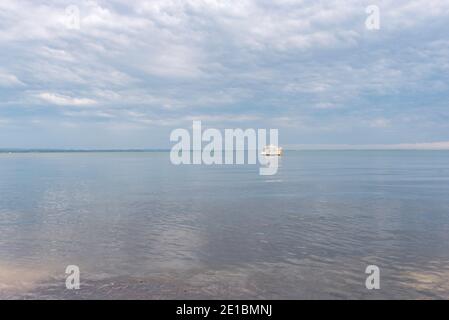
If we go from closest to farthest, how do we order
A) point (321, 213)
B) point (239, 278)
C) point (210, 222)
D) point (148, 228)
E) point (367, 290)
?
1. point (367, 290)
2. point (239, 278)
3. point (148, 228)
4. point (210, 222)
5. point (321, 213)

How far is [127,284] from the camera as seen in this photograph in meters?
21.5

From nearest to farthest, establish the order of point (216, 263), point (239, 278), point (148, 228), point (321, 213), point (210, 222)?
point (239, 278) < point (216, 263) < point (148, 228) < point (210, 222) < point (321, 213)

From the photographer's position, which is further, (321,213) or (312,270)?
(321,213)

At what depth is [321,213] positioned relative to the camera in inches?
1768

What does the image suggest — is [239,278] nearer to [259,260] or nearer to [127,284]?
[259,260]

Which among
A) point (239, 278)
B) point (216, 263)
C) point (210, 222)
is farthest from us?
point (210, 222)

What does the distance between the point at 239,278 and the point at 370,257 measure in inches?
404

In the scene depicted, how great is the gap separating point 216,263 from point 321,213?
893 inches

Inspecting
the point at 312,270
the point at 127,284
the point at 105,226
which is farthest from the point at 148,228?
the point at 312,270
